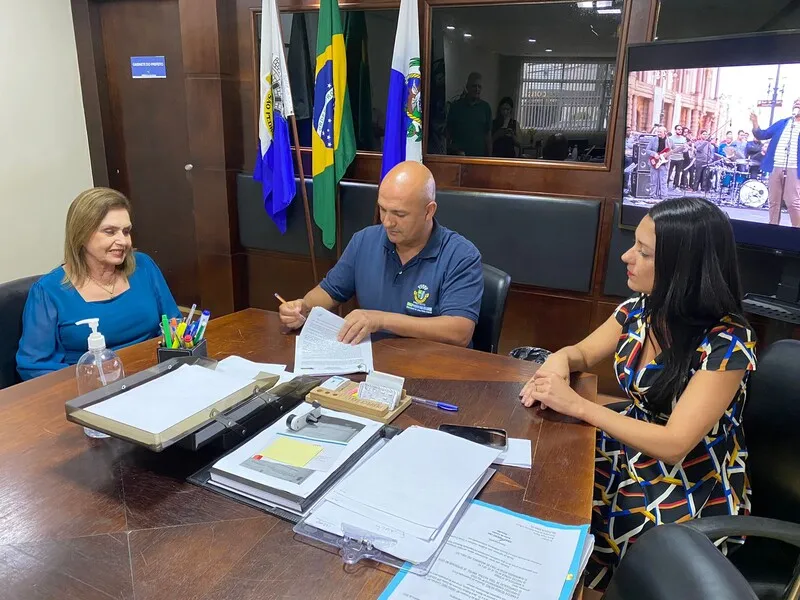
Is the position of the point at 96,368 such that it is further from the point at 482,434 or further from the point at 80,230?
the point at 482,434

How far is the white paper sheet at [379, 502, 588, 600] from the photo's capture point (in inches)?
29.5

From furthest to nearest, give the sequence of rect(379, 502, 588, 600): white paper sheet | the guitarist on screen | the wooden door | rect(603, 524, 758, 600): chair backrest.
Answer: the wooden door < the guitarist on screen < rect(379, 502, 588, 600): white paper sheet < rect(603, 524, 758, 600): chair backrest

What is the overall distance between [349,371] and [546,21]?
2215mm

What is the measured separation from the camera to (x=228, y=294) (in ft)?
12.6

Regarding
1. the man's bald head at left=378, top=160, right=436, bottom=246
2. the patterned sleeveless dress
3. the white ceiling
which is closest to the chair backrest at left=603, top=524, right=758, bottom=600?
the patterned sleeveless dress

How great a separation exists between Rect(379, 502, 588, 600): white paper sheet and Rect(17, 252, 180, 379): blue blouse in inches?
51.4

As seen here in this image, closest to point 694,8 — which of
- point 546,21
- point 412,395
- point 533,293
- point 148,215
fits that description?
point 546,21

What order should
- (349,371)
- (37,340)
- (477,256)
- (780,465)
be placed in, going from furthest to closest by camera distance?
1. (477,256)
2. (37,340)
3. (349,371)
4. (780,465)

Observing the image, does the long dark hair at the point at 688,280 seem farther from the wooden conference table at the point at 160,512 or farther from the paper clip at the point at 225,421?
the paper clip at the point at 225,421

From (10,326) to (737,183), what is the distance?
2618 mm

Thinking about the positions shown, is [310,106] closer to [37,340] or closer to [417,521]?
[37,340]

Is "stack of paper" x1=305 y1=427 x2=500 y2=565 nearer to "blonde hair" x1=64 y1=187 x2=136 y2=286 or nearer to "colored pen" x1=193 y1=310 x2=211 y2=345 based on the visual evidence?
"colored pen" x1=193 y1=310 x2=211 y2=345

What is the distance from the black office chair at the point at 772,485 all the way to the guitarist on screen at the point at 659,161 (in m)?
1.45

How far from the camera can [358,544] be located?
82 centimetres
